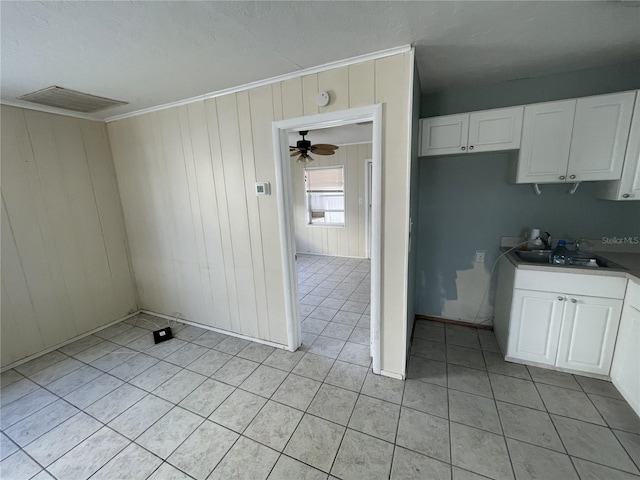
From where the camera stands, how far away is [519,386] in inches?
76.6

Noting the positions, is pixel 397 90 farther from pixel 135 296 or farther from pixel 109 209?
pixel 135 296

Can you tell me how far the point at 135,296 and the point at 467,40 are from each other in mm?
4232

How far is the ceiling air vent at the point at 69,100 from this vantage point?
2.11 m

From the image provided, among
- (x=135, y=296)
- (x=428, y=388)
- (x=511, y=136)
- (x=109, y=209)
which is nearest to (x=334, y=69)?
(x=511, y=136)

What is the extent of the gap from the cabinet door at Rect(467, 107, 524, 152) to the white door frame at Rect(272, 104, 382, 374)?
931 millimetres

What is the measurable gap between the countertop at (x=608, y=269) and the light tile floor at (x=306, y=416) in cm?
84

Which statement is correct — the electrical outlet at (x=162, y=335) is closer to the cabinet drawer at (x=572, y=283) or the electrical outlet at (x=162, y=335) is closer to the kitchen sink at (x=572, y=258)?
the cabinet drawer at (x=572, y=283)

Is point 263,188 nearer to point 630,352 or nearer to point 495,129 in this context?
point 495,129

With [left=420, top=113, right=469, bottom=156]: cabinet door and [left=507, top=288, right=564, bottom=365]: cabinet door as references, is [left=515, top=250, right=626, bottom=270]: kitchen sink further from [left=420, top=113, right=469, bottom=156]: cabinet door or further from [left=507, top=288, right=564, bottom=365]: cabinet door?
[left=420, top=113, right=469, bottom=156]: cabinet door

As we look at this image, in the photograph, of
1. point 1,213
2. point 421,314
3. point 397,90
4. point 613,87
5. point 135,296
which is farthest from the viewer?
point 135,296

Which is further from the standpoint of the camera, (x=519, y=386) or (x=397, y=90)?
(x=519, y=386)

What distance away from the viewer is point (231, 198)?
97.3 inches

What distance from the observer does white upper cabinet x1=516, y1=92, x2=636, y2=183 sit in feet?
6.02

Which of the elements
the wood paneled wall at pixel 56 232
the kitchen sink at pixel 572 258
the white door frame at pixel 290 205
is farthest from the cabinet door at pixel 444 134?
the wood paneled wall at pixel 56 232
